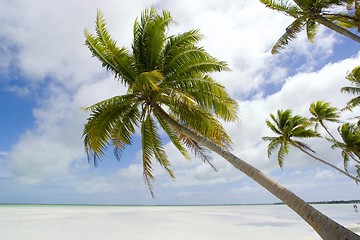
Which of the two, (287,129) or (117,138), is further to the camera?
(287,129)

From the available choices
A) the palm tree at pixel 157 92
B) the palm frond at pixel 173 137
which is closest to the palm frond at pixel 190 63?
the palm tree at pixel 157 92

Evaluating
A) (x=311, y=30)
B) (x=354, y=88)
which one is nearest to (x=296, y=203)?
(x=311, y=30)

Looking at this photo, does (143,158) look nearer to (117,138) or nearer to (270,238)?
(117,138)

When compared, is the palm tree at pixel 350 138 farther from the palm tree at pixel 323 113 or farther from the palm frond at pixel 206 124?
the palm frond at pixel 206 124

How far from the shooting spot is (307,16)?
400 inches

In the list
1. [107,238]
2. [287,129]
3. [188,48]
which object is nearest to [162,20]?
[188,48]

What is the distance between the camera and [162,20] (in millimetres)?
9430

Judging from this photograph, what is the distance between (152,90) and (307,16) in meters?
5.70

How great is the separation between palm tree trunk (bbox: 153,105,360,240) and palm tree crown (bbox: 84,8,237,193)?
1042 mm

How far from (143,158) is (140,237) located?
7.65 metres

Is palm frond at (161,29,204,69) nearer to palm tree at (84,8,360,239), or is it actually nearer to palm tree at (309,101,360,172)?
palm tree at (84,8,360,239)

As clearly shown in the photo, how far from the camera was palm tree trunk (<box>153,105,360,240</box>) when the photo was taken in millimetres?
5297

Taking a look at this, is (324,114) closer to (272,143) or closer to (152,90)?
(272,143)

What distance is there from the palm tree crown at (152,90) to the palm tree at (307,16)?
318 centimetres
